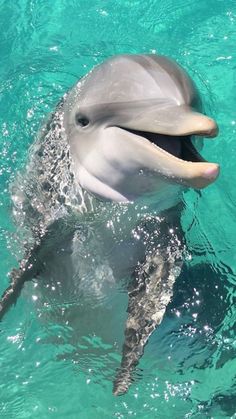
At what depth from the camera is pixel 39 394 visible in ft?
19.9

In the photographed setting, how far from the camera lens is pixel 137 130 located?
480 centimetres

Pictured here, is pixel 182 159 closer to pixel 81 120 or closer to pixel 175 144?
pixel 175 144

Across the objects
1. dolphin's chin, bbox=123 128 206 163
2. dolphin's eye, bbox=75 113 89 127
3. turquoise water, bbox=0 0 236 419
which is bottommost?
turquoise water, bbox=0 0 236 419

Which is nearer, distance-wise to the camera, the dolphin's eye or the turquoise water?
the dolphin's eye

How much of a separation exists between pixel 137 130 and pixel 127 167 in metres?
0.28

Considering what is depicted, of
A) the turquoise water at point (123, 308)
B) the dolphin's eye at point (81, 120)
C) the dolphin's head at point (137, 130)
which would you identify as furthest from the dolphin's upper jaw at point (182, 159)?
the turquoise water at point (123, 308)

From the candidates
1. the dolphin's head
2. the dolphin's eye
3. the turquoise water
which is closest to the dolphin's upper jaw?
the dolphin's head

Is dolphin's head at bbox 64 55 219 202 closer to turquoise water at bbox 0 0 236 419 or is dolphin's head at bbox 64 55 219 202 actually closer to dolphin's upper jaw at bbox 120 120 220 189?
dolphin's upper jaw at bbox 120 120 220 189

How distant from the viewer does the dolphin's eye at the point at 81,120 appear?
17.9ft

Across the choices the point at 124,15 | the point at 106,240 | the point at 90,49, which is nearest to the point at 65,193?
the point at 106,240

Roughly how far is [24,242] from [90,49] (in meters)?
4.11

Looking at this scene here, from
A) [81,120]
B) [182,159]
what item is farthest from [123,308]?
[182,159]

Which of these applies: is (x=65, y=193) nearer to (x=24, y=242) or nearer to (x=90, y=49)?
(x=24, y=242)

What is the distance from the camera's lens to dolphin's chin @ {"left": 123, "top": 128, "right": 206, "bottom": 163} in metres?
4.62
